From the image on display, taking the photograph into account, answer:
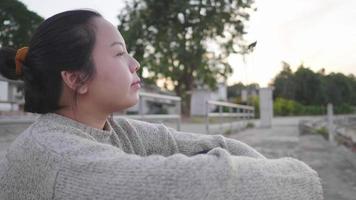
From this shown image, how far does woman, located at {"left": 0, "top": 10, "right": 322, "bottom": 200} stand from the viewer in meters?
0.81

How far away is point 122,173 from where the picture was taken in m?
0.82

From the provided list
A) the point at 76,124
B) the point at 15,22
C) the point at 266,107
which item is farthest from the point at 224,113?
the point at 76,124

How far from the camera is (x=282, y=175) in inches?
34.6

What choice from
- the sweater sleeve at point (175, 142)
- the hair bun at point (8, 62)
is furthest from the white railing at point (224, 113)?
the hair bun at point (8, 62)

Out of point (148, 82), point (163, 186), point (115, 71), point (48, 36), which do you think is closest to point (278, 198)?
point (163, 186)

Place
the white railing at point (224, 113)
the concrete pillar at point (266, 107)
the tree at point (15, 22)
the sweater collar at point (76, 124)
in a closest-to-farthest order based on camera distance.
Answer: the sweater collar at point (76, 124) → the tree at point (15, 22) → the white railing at point (224, 113) → the concrete pillar at point (266, 107)

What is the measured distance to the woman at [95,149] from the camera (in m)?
0.81

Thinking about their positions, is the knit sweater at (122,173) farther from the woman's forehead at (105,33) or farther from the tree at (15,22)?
the tree at (15,22)

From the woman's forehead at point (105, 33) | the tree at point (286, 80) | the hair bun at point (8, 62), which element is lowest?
the hair bun at point (8, 62)

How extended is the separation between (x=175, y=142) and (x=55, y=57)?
49 centimetres

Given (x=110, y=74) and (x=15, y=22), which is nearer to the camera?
(x=110, y=74)

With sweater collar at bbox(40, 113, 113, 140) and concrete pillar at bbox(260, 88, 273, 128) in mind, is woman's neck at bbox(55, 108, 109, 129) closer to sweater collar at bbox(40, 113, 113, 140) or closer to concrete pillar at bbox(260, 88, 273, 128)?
sweater collar at bbox(40, 113, 113, 140)

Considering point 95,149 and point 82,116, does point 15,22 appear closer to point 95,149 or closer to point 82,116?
point 82,116

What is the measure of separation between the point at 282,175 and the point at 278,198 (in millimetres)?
53
